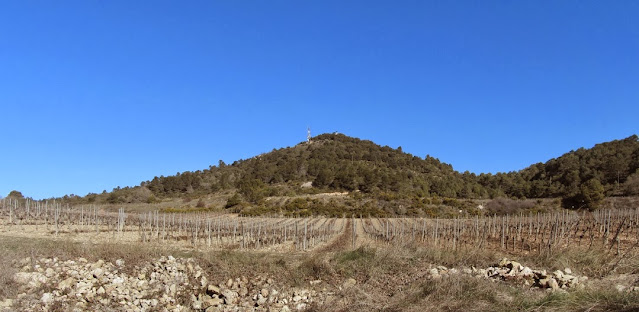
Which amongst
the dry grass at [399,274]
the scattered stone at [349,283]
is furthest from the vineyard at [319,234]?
the scattered stone at [349,283]

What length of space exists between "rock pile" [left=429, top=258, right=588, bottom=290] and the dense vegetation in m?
43.6

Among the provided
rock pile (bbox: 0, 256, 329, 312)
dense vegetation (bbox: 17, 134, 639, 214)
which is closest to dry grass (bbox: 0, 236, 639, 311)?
rock pile (bbox: 0, 256, 329, 312)

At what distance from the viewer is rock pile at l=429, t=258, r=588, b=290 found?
8094 mm

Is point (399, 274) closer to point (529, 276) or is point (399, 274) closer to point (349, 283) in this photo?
point (349, 283)

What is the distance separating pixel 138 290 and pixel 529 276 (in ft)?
32.4

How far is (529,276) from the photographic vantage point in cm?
882

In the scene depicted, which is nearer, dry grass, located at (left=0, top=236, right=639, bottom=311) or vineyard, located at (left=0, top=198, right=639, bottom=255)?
dry grass, located at (left=0, top=236, right=639, bottom=311)

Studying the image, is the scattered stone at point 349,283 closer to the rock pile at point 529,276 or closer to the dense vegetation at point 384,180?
the rock pile at point 529,276

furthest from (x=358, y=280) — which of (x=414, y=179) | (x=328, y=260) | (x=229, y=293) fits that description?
(x=414, y=179)

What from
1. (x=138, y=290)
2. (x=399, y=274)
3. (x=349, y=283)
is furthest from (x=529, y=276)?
(x=138, y=290)

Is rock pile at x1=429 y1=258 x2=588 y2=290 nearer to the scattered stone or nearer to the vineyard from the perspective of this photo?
the scattered stone

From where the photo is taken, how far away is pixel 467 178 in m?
87.7

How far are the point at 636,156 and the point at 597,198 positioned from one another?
19.0m

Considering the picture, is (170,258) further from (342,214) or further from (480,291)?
(342,214)
